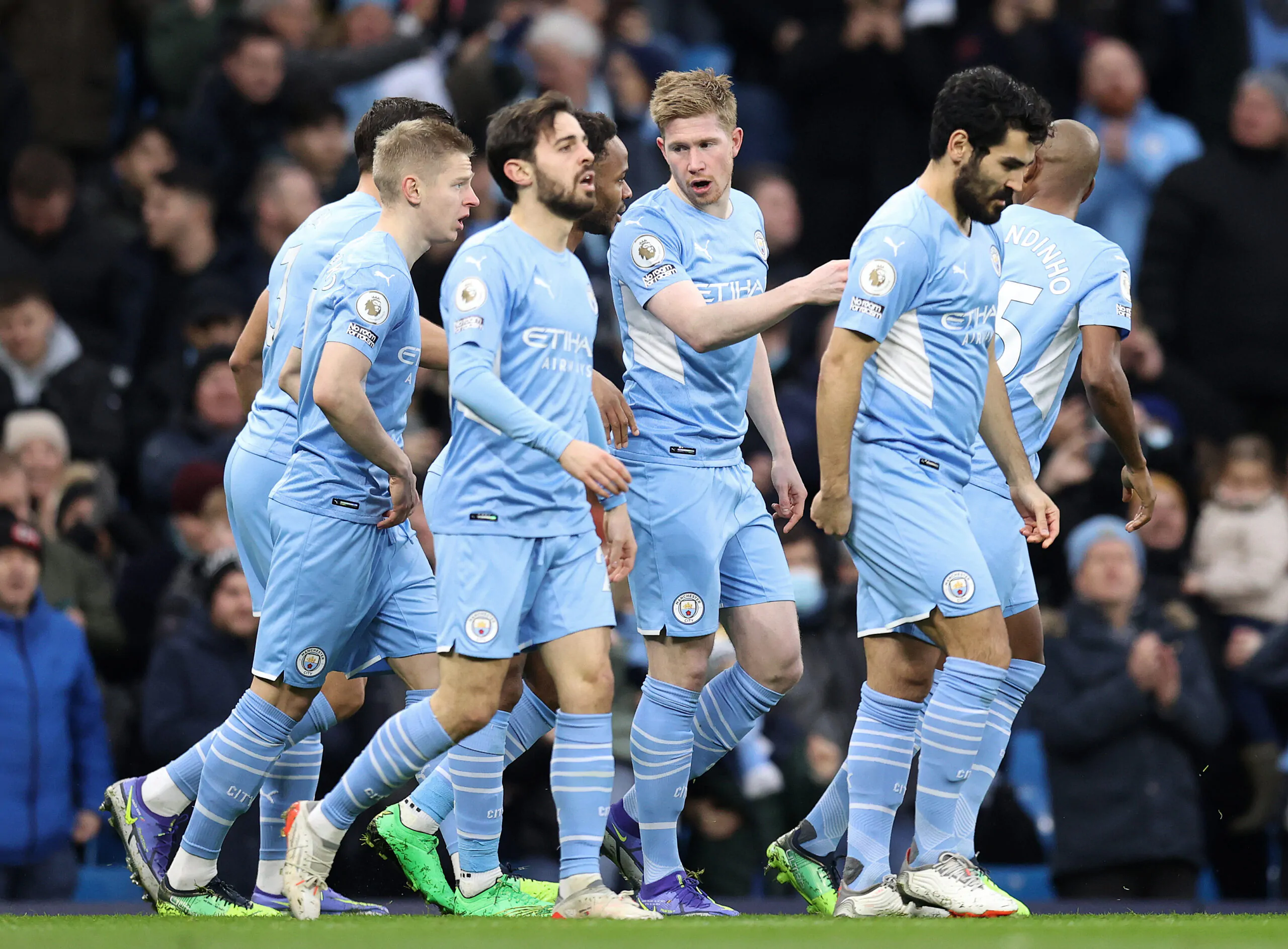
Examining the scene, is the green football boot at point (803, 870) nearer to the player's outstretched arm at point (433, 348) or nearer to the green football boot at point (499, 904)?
the green football boot at point (499, 904)

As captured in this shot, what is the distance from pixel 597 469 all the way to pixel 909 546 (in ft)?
3.60

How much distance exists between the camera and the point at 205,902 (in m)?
6.65

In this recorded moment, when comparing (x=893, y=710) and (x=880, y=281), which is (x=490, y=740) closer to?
(x=893, y=710)

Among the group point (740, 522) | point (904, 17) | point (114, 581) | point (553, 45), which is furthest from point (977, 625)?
point (904, 17)

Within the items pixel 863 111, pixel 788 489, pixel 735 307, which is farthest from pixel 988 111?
pixel 863 111

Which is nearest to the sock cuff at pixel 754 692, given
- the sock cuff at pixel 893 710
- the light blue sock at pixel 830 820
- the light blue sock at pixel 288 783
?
the light blue sock at pixel 830 820

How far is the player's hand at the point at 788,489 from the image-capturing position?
7102mm

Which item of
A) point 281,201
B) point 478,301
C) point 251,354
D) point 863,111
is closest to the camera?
point 478,301

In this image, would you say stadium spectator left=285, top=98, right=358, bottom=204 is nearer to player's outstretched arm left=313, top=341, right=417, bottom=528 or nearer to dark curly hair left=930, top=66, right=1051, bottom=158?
player's outstretched arm left=313, top=341, right=417, bottom=528

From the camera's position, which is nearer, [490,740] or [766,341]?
[490,740]

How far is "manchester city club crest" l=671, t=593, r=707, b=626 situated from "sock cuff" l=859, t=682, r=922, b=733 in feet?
2.13

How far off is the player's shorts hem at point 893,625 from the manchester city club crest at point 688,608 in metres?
0.58

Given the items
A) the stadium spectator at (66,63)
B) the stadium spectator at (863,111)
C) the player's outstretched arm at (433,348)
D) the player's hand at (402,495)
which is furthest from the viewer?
the stadium spectator at (66,63)

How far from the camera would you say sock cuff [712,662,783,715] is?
22.5 feet
